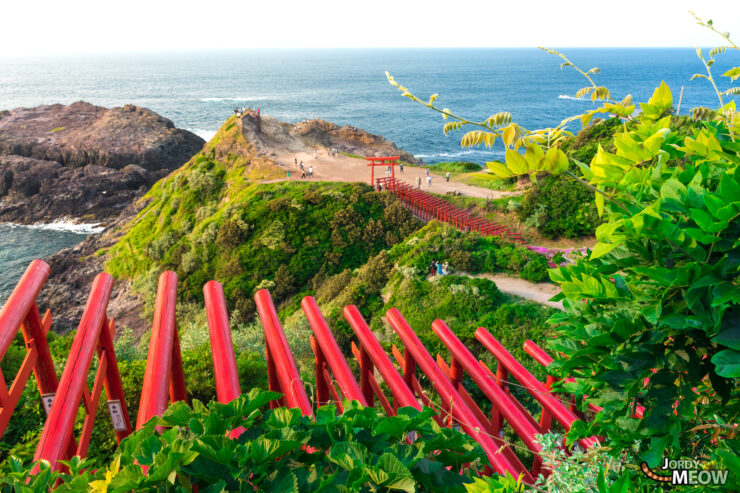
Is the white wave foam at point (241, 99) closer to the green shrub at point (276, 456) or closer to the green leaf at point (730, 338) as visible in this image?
the green shrub at point (276, 456)

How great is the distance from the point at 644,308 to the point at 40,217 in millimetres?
47458

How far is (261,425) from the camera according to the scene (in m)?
1.49

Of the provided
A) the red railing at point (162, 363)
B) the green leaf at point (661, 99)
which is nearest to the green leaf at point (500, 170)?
the green leaf at point (661, 99)

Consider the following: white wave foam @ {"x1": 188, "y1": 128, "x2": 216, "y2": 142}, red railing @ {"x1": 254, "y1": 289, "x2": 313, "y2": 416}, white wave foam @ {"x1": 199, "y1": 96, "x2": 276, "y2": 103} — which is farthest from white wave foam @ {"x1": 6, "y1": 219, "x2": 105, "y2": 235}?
white wave foam @ {"x1": 199, "y1": 96, "x2": 276, "y2": 103}

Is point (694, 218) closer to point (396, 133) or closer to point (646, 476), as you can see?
point (646, 476)

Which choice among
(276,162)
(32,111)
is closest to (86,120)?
(32,111)

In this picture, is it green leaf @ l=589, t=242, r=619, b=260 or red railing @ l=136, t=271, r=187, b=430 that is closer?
green leaf @ l=589, t=242, r=619, b=260

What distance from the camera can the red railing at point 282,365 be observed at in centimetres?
260

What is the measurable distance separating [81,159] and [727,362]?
178 ft

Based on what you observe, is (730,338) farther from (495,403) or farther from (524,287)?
(524,287)

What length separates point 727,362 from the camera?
1305 millimetres

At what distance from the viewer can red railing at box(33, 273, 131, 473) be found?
195cm

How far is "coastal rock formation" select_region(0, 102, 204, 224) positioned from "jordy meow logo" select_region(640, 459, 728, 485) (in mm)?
43606

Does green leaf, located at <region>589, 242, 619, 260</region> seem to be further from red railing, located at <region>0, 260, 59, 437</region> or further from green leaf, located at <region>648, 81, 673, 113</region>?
red railing, located at <region>0, 260, 59, 437</region>
